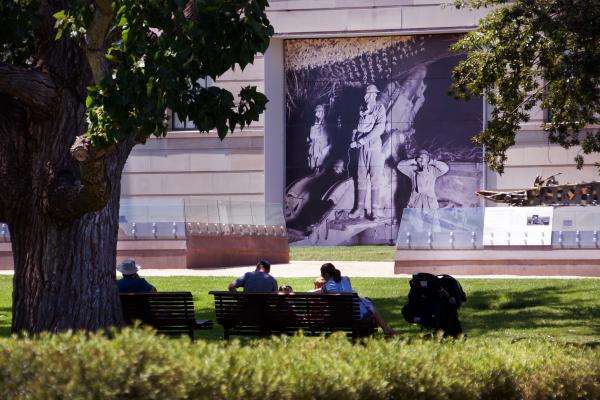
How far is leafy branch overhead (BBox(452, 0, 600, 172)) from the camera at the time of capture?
19.6m

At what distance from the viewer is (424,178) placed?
42.0m

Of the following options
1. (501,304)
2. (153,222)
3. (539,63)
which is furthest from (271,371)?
(153,222)

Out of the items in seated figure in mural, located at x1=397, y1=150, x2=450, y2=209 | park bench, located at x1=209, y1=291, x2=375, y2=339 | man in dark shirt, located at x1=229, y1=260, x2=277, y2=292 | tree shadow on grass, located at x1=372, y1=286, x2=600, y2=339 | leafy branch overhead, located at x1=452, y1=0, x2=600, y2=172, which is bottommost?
tree shadow on grass, located at x1=372, y1=286, x2=600, y2=339

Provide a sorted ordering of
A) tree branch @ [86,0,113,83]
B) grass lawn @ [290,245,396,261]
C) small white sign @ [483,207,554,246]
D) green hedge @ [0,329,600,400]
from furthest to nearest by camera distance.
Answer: grass lawn @ [290,245,396,261], small white sign @ [483,207,554,246], tree branch @ [86,0,113,83], green hedge @ [0,329,600,400]

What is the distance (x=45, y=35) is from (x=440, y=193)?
28.9 metres

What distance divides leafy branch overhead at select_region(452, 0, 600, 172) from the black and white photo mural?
19716 mm

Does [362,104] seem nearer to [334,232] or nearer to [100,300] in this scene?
[334,232]

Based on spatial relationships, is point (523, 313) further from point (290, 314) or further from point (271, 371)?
point (271, 371)

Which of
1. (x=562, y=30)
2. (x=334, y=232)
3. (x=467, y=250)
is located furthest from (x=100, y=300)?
(x=334, y=232)

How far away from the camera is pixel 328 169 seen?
1688 inches

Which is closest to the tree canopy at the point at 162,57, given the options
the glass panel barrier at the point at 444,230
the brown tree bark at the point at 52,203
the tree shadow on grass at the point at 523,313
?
the brown tree bark at the point at 52,203

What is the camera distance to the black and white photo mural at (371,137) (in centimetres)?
4184

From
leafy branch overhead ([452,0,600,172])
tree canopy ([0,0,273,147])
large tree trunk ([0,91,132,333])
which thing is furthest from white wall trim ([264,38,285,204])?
tree canopy ([0,0,273,147])

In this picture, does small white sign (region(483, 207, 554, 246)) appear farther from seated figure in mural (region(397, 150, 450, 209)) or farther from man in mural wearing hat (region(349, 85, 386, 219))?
man in mural wearing hat (region(349, 85, 386, 219))
